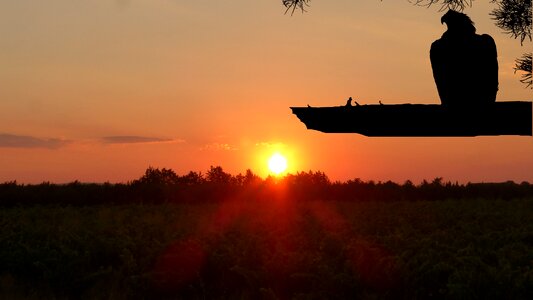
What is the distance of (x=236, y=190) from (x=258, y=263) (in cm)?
2162

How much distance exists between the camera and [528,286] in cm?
969

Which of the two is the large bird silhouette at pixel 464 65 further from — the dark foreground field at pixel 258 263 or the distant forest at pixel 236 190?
the distant forest at pixel 236 190

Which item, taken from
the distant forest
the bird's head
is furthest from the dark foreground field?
the distant forest

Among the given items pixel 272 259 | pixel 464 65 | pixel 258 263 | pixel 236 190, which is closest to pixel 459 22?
pixel 464 65

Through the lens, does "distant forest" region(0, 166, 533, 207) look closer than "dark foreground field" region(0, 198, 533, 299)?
No

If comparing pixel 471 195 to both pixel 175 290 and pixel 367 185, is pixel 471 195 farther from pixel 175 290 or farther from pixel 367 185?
pixel 175 290

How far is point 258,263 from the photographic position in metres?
12.4

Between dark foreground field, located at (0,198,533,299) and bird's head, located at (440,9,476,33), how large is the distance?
8548 millimetres

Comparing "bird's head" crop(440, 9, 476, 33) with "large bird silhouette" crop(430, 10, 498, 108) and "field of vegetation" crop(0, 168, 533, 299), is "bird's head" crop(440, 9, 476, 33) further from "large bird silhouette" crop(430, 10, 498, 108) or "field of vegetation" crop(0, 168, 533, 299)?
"field of vegetation" crop(0, 168, 533, 299)

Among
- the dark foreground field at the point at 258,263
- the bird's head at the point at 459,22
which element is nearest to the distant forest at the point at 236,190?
the dark foreground field at the point at 258,263

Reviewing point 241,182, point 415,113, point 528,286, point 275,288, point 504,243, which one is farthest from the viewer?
point 241,182

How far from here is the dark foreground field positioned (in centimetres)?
1080

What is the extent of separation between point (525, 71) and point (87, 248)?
33.6 feet

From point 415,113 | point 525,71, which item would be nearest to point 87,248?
point 525,71
